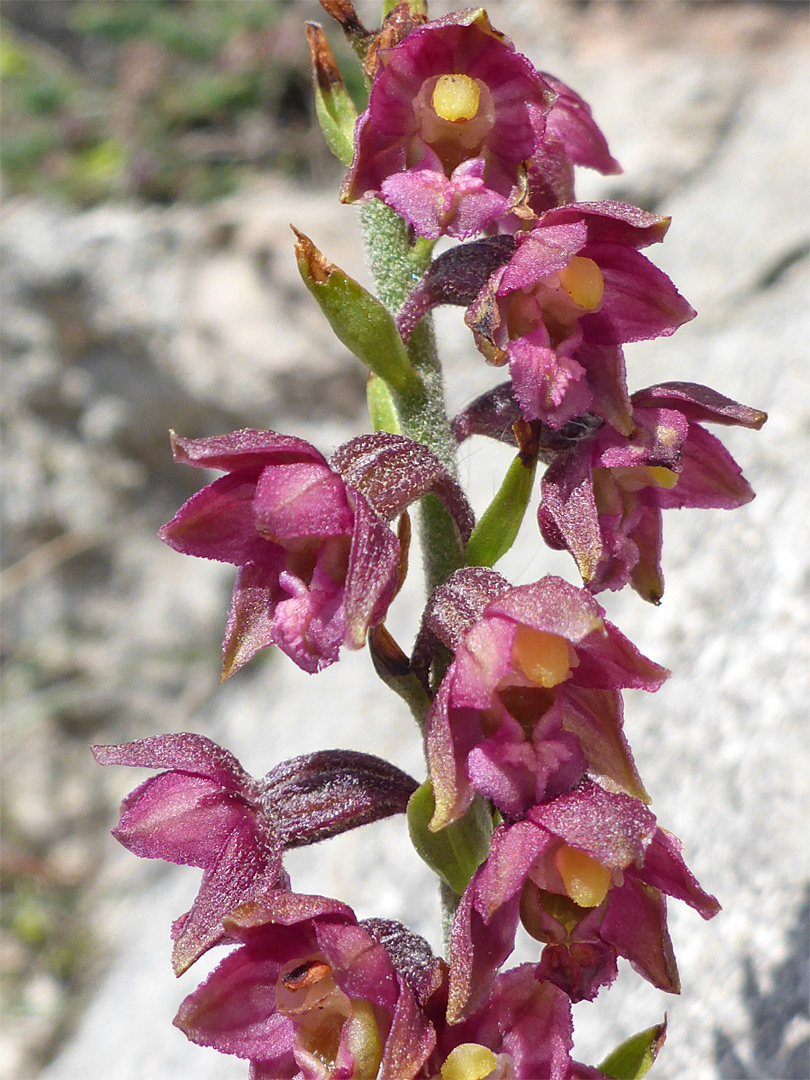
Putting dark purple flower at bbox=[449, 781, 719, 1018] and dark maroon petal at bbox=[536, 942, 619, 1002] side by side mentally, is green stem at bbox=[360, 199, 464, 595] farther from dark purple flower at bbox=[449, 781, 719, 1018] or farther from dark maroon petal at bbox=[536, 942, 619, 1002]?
dark maroon petal at bbox=[536, 942, 619, 1002]

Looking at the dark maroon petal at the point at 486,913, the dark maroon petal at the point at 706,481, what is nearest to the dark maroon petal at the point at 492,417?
the dark maroon petal at the point at 706,481

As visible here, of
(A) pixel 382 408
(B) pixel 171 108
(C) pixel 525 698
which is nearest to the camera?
(C) pixel 525 698

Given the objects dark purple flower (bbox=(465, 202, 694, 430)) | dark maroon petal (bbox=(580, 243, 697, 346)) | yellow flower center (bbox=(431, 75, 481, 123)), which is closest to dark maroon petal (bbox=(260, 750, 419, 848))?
dark purple flower (bbox=(465, 202, 694, 430))

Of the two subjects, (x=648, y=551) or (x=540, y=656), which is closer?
(x=540, y=656)

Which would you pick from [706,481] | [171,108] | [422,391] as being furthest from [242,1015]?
[171,108]

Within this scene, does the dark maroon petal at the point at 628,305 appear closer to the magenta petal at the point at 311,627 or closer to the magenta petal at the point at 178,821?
Answer: the magenta petal at the point at 311,627

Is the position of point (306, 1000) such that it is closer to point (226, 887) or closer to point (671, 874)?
point (226, 887)

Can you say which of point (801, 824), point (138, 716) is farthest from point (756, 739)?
point (138, 716)
